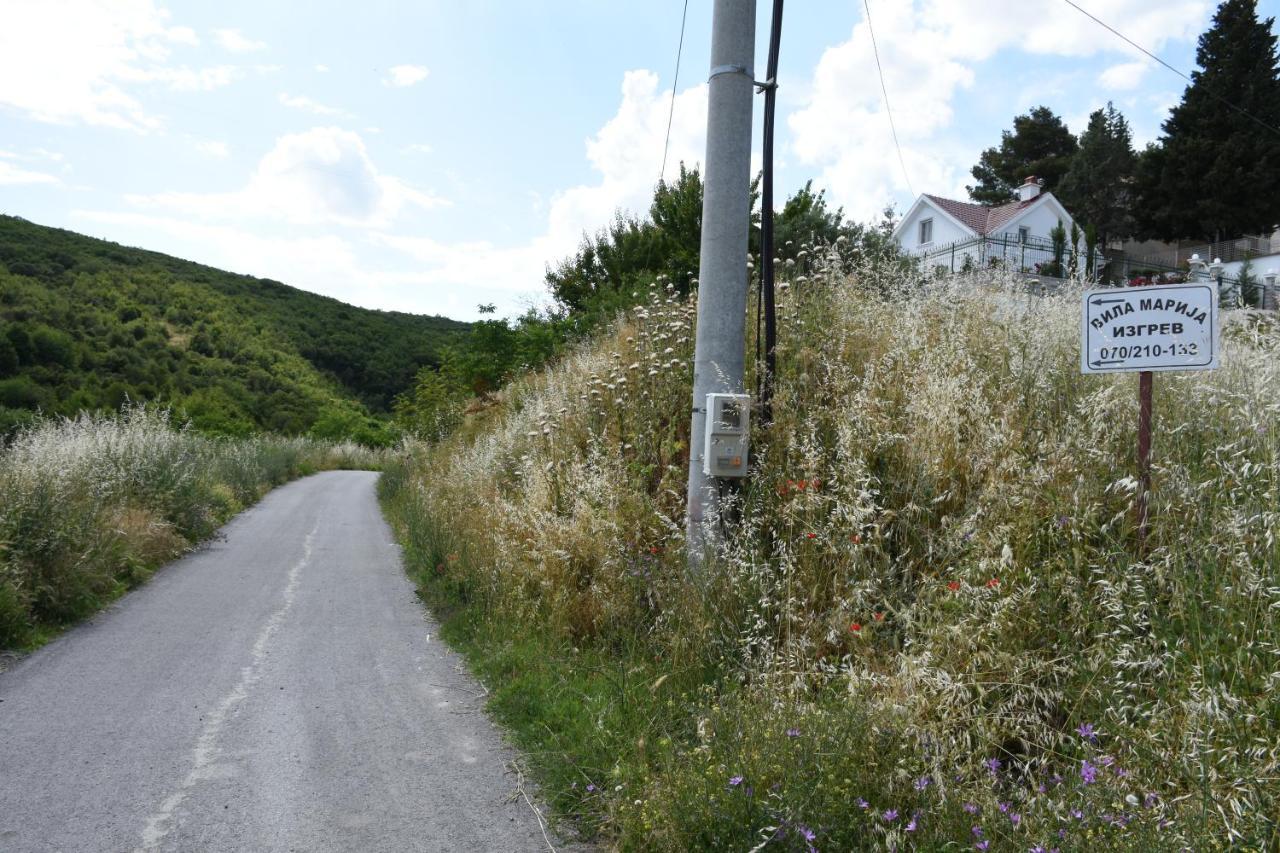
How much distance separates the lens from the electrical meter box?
514 centimetres

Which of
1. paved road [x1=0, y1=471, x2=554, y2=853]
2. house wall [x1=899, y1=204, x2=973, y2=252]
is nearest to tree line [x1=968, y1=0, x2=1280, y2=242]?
house wall [x1=899, y1=204, x2=973, y2=252]

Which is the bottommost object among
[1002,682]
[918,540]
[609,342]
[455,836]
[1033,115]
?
[455,836]

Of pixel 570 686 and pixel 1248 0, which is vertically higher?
pixel 1248 0

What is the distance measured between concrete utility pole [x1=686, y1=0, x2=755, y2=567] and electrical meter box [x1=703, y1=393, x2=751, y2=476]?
19 cm

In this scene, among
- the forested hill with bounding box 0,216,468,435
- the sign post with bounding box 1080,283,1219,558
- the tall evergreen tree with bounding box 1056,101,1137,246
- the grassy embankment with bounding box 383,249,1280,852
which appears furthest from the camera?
the tall evergreen tree with bounding box 1056,101,1137,246

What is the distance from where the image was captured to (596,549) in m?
6.11

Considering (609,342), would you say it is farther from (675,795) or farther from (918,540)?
(675,795)

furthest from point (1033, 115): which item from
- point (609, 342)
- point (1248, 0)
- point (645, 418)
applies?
point (645, 418)

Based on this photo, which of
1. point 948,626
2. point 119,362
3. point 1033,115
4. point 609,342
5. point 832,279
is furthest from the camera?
point 1033,115

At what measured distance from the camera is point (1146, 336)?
4113 mm

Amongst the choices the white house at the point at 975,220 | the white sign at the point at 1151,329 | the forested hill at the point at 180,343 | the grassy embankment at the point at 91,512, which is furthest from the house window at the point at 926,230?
the white sign at the point at 1151,329

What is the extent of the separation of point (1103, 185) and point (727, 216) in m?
53.0

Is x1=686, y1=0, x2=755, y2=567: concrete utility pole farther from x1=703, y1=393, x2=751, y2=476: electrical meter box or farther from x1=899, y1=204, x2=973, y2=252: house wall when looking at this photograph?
x1=899, y1=204, x2=973, y2=252: house wall

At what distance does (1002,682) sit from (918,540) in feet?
4.18
